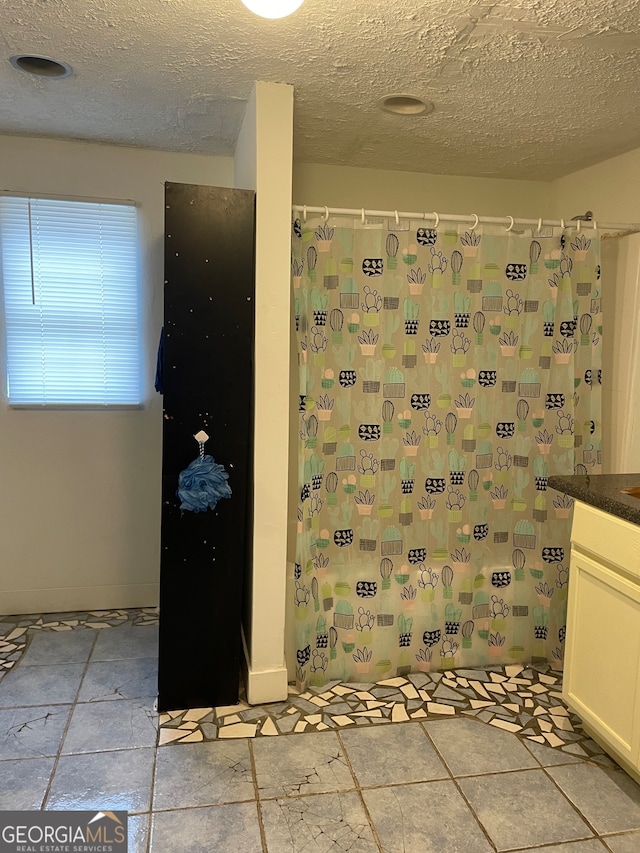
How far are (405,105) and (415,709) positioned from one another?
2.20 m

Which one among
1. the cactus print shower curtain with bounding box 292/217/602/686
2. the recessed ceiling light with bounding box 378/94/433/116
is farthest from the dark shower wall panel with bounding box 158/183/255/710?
the recessed ceiling light with bounding box 378/94/433/116

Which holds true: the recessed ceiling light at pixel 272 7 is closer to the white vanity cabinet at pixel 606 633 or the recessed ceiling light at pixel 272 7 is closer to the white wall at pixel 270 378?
the white wall at pixel 270 378

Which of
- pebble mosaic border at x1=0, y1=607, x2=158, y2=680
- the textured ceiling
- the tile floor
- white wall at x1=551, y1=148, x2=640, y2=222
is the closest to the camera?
the textured ceiling

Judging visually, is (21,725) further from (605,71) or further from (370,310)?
(605,71)

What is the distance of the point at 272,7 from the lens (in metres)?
1.48

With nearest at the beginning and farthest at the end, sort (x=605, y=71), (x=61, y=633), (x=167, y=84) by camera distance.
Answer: (x=605, y=71)
(x=167, y=84)
(x=61, y=633)

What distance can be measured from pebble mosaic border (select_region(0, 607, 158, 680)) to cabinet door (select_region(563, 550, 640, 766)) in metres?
1.90

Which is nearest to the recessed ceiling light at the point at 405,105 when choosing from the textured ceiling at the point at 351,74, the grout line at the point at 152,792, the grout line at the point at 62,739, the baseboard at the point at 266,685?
the textured ceiling at the point at 351,74

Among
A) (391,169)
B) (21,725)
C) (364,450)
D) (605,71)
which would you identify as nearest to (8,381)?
(21,725)

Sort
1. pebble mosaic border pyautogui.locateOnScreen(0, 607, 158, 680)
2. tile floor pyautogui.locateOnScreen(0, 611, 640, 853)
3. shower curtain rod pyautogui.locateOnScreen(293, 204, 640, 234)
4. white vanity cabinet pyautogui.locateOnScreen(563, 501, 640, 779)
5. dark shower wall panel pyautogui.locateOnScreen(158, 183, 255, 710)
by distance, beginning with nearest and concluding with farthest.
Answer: tile floor pyautogui.locateOnScreen(0, 611, 640, 853) < white vanity cabinet pyautogui.locateOnScreen(563, 501, 640, 779) < dark shower wall panel pyautogui.locateOnScreen(158, 183, 255, 710) < shower curtain rod pyautogui.locateOnScreen(293, 204, 640, 234) < pebble mosaic border pyautogui.locateOnScreen(0, 607, 158, 680)

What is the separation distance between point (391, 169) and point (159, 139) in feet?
3.58

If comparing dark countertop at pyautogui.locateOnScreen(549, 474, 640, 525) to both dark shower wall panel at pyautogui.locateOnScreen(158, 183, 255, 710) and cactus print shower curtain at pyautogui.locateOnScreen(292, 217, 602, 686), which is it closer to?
cactus print shower curtain at pyautogui.locateOnScreen(292, 217, 602, 686)

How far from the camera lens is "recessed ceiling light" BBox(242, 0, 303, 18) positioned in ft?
4.80

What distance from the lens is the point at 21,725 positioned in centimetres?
220
